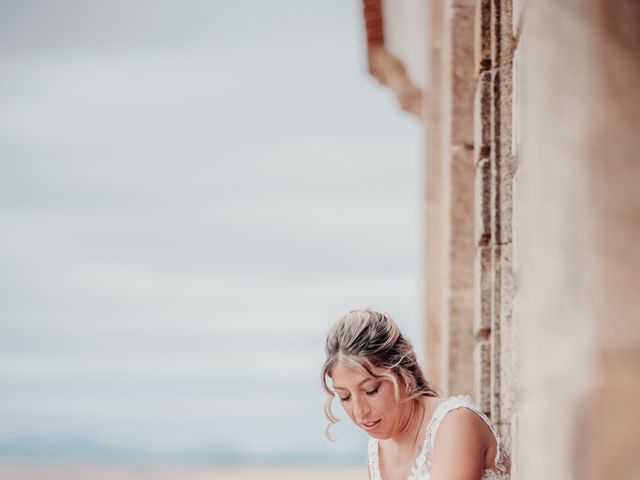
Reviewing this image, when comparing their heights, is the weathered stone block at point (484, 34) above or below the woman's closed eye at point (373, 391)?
above

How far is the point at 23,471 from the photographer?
32.9 metres

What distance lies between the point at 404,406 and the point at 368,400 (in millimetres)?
153

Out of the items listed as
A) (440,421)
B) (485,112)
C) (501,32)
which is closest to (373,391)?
(440,421)

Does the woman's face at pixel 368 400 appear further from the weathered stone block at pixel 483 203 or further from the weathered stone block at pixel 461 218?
the weathered stone block at pixel 461 218

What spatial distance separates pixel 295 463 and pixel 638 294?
42.7 m

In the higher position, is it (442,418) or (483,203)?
(483,203)

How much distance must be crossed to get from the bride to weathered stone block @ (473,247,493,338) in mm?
517

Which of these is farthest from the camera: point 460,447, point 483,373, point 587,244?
point 483,373

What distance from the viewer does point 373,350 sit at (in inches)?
147

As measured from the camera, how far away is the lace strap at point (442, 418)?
12.0 ft

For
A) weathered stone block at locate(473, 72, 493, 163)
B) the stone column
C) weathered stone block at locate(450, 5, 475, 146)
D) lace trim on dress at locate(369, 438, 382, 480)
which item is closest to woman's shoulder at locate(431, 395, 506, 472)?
lace trim on dress at locate(369, 438, 382, 480)

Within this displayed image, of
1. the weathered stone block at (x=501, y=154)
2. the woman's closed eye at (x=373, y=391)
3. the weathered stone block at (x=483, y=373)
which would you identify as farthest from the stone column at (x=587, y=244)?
the weathered stone block at (x=483, y=373)

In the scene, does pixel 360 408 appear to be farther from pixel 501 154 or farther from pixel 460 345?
pixel 460 345

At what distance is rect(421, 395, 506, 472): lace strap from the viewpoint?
3.67m
